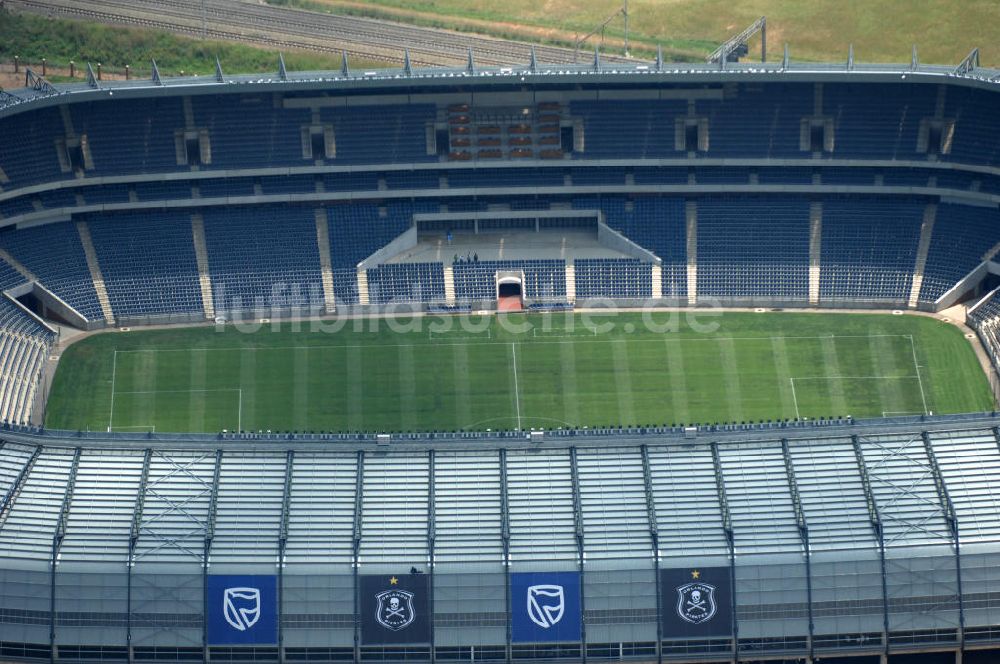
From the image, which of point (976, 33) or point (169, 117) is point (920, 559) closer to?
point (169, 117)

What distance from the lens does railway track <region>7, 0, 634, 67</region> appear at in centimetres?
11706

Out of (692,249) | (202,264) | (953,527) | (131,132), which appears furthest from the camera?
(131,132)

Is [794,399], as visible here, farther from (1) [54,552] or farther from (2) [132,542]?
(1) [54,552]

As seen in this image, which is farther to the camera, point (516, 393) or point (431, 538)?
point (516, 393)

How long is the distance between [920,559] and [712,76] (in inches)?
1312

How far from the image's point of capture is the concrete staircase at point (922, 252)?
91312mm

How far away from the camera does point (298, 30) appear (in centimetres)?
11956

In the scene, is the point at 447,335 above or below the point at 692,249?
below

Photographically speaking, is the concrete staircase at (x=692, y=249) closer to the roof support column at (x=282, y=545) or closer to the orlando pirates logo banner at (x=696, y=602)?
the orlando pirates logo banner at (x=696, y=602)

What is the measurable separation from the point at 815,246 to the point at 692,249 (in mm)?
6082

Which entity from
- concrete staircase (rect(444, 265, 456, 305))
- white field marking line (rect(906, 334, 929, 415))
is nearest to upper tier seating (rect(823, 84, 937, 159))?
white field marking line (rect(906, 334, 929, 415))

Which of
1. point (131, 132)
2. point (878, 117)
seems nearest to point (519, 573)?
point (878, 117)

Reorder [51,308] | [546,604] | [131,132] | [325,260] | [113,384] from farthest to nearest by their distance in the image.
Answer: [131,132]
[325,260]
[51,308]
[113,384]
[546,604]

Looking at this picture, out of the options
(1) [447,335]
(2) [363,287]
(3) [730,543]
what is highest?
(2) [363,287]
